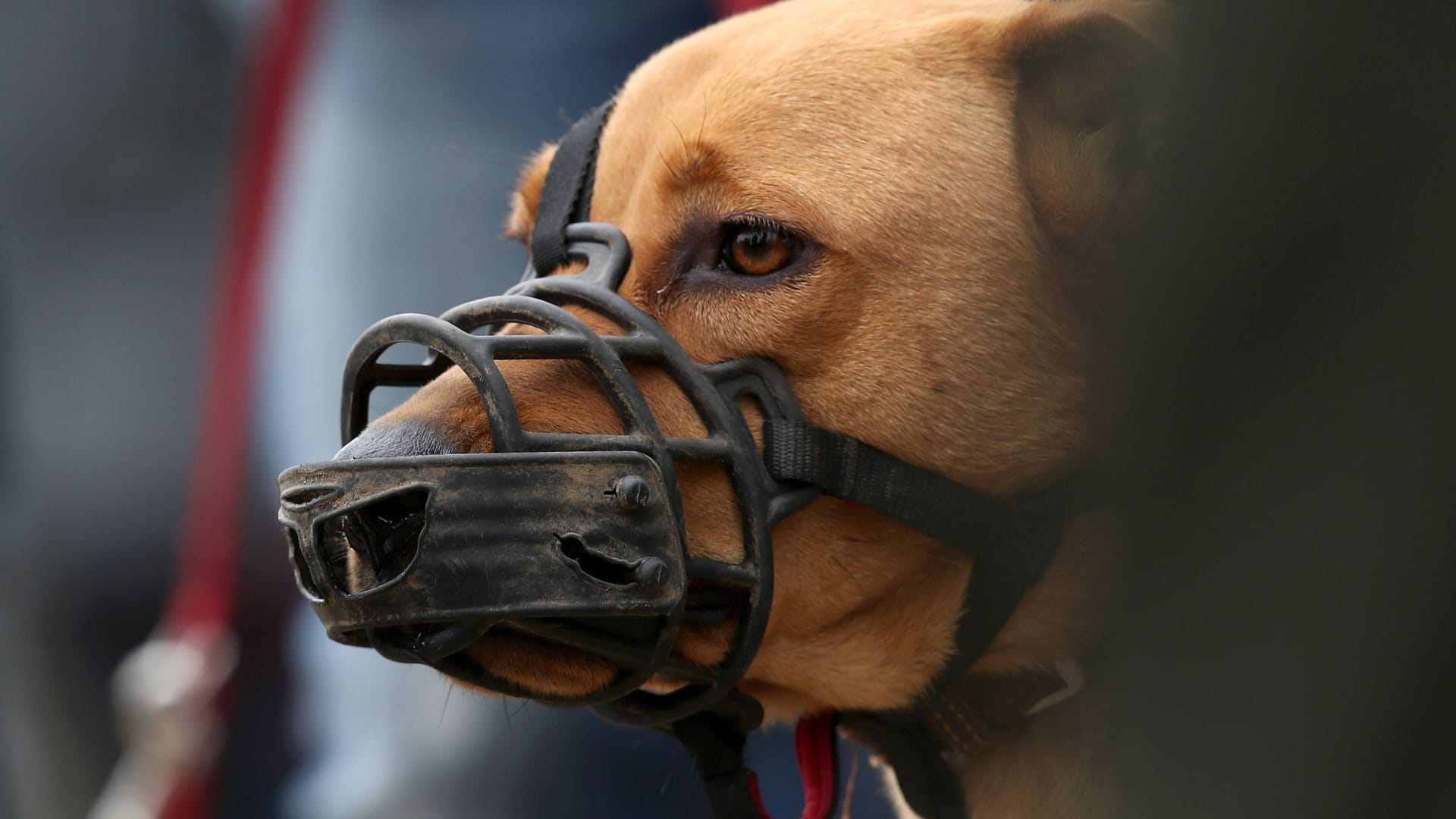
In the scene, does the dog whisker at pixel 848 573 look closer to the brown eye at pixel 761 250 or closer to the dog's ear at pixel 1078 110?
the brown eye at pixel 761 250

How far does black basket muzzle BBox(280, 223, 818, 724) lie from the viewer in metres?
1.19

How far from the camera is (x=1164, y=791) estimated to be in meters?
0.67

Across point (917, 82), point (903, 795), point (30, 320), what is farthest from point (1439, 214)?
point (30, 320)

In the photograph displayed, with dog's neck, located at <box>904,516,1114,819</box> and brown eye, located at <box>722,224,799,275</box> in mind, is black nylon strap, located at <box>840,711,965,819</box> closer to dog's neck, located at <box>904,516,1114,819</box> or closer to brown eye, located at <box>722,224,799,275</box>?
dog's neck, located at <box>904,516,1114,819</box>

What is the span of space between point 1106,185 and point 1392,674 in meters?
0.92

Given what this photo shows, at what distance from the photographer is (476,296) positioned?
3.28 meters

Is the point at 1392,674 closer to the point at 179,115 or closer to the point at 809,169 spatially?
the point at 809,169

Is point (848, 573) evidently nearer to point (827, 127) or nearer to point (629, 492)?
point (629, 492)

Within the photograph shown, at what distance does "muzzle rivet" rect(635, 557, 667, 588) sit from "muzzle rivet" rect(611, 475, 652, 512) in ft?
0.18

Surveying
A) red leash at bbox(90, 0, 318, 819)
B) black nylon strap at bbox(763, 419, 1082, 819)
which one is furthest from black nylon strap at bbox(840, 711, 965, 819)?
red leash at bbox(90, 0, 318, 819)

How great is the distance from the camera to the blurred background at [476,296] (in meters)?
0.61

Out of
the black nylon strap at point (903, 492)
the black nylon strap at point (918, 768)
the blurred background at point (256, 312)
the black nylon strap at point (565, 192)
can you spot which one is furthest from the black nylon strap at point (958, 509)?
the blurred background at point (256, 312)

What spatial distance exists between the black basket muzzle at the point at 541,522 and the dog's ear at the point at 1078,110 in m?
0.41

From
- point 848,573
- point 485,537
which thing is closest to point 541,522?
point 485,537
